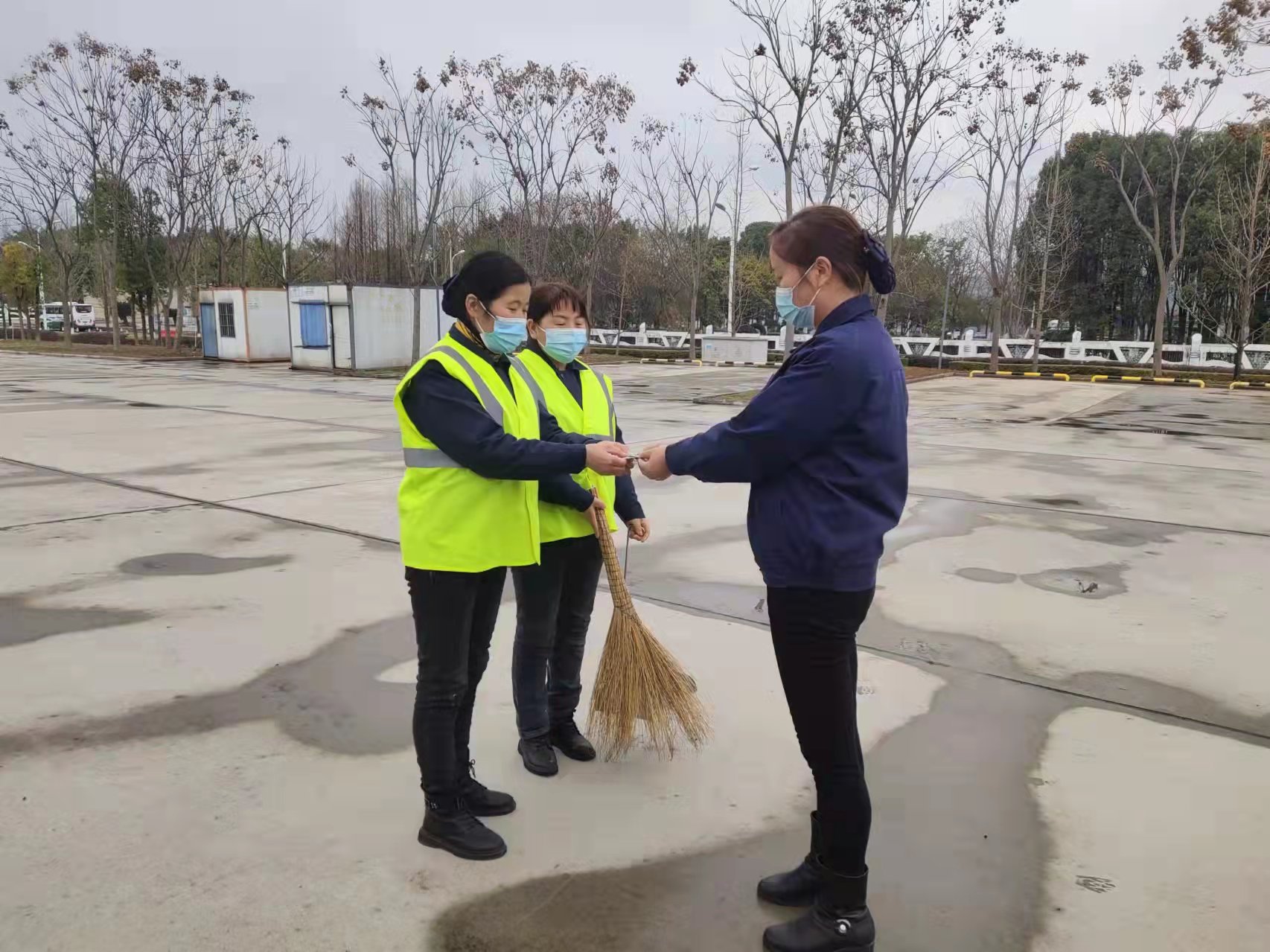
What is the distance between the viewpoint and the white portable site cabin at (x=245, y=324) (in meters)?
27.0

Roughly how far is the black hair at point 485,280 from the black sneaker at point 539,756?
4.39 feet

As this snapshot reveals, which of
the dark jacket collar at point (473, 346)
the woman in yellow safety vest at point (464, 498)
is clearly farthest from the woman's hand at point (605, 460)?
the dark jacket collar at point (473, 346)

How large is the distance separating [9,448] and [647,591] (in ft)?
25.5

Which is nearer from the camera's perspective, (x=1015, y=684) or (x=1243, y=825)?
(x=1243, y=825)

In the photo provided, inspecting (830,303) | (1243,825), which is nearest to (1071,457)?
(1243,825)

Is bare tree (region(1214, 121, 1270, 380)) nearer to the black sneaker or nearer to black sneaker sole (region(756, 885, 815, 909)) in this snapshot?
the black sneaker

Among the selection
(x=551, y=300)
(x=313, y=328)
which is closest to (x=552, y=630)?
(x=551, y=300)

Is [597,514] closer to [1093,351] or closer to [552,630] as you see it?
[552,630]

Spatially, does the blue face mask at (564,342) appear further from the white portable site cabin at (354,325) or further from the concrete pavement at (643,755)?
the white portable site cabin at (354,325)

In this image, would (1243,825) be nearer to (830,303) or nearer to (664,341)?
(830,303)

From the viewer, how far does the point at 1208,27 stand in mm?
18812

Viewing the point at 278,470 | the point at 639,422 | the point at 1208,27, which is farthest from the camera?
the point at 1208,27

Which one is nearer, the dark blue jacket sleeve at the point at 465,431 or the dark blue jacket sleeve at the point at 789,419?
the dark blue jacket sleeve at the point at 789,419

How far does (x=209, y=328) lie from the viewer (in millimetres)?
27953
